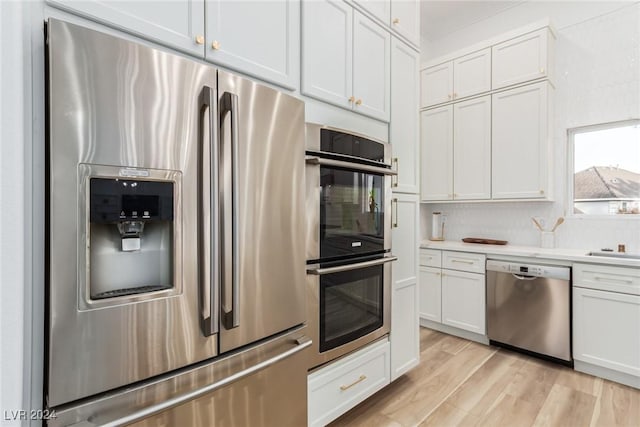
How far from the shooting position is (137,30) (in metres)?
1.05

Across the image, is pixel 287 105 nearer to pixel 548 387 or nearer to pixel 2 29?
pixel 2 29

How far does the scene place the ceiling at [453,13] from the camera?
3.29 metres

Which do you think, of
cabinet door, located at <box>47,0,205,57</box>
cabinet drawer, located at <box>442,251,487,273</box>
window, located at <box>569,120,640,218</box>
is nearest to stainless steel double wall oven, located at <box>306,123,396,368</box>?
cabinet door, located at <box>47,0,205,57</box>

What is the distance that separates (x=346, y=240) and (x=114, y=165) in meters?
1.16

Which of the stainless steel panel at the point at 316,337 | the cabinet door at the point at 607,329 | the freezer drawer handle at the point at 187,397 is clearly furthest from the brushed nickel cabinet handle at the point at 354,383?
the cabinet door at the point at 607,329

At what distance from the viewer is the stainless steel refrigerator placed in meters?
0.79

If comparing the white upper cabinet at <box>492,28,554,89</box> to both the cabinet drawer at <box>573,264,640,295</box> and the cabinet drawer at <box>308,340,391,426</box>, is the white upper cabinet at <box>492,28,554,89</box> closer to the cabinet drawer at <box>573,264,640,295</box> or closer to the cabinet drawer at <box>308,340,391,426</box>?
the cabinet drawer at <box>573,264,640,295</box>

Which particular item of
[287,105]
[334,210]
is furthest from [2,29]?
[334,210]

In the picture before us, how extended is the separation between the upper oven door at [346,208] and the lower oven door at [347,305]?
3.4 inches

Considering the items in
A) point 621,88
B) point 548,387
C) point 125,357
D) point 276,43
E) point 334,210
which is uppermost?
point 621,88

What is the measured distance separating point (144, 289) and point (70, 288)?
0.59ft

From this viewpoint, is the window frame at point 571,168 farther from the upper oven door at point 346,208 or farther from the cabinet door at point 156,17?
the cabinet door at point 156,17

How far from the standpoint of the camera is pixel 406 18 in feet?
7.36

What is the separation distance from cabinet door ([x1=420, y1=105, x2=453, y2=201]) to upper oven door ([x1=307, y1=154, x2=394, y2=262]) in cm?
182
